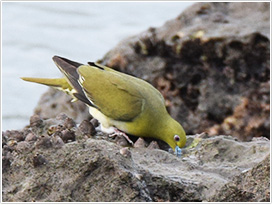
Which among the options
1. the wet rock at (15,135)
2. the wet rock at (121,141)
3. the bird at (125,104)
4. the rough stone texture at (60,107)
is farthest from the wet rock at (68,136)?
the rough stone texture at (60,107)

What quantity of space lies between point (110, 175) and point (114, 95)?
2.46 meters

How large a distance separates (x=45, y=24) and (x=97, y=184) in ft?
39.9

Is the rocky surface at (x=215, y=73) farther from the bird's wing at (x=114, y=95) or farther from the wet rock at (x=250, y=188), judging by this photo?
the wet rock at (x=250, y=188)

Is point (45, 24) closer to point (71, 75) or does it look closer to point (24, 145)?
point (71, 75)

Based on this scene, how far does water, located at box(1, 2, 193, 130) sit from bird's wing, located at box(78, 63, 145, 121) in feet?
17.4

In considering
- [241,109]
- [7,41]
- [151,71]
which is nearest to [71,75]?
[151,71]

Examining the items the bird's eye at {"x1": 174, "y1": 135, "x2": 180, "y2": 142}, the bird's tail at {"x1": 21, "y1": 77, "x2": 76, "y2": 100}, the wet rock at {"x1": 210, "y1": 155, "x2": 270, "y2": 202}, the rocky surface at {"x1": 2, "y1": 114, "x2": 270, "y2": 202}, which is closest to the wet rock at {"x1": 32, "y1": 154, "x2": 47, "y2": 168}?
the rocky surface at {"x1": 2, "y1": 114, "x2": 270, "y2": 202}

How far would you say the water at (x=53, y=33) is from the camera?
12.3 metres

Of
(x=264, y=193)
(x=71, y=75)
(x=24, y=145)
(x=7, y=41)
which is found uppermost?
(x=24, y=145)

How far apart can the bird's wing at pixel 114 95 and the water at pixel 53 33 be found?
531 centimetres

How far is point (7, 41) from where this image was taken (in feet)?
47.6

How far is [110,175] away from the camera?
3.58 m

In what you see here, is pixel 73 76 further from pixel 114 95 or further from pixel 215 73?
pixel 215 73

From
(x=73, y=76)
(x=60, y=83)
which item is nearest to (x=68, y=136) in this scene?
(x=73, y=76)
